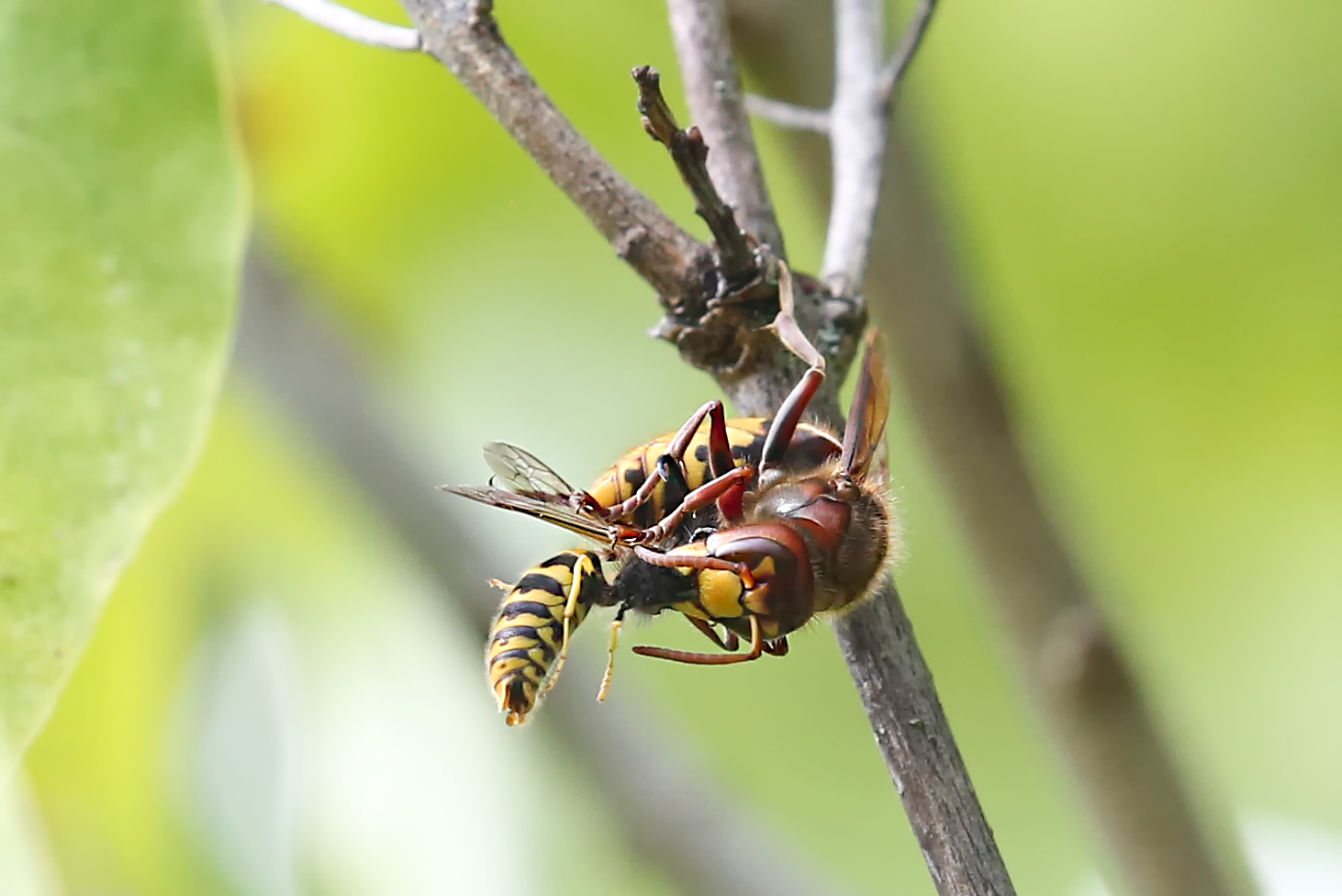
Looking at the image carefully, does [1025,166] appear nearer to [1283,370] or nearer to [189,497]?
[1283,370]

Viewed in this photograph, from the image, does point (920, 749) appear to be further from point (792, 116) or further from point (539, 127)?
point (792, 116)

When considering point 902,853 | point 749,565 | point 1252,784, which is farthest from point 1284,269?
point 749,565

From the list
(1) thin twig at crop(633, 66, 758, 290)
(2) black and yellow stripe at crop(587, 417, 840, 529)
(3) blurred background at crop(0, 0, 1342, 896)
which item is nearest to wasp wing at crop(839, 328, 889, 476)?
(2) black and yellow stripe at crop(587, 417, 840, 529)

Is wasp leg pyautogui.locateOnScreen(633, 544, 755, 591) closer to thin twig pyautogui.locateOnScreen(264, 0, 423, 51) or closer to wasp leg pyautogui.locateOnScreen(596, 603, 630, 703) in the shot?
wasp leg pyautogui.locateOnScreen(596, 603, 630, 703)

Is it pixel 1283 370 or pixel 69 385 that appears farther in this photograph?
pixel 1283 370

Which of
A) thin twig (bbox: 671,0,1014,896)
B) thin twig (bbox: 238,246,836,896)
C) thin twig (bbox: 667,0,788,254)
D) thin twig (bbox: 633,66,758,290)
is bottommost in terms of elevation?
thin twig (bbox: 238,246,836,896)
